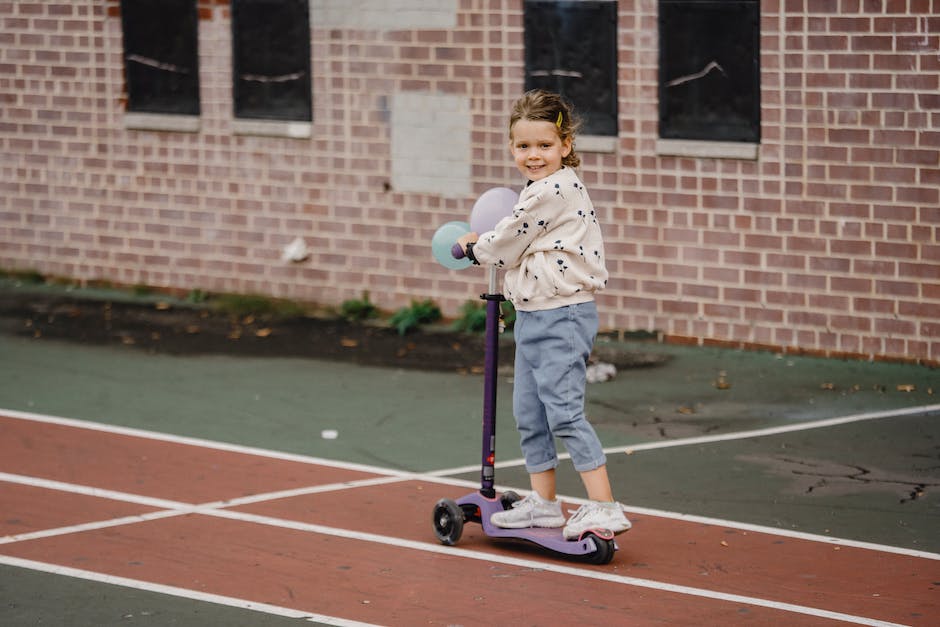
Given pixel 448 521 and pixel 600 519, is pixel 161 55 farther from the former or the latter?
pixel 600 519

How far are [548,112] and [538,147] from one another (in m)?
0.17

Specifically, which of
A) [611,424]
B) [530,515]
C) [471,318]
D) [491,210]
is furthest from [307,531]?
[471,318]

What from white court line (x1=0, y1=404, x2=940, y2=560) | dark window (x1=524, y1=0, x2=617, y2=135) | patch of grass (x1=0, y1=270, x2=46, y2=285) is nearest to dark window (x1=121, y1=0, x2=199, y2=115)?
patch of grass (x1=0, y1=270, x2=46, y2=285)

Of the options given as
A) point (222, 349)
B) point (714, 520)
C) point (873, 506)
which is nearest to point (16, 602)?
point (714, 520)

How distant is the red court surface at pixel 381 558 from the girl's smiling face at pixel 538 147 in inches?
73.6

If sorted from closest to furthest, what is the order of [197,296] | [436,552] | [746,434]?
[436,552] → [746,434] → [197,296]

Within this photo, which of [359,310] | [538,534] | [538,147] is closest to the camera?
[538,147]

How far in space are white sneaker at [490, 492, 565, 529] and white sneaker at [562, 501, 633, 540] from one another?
29cm

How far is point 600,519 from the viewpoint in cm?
769

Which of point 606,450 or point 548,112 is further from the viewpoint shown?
point 606,450

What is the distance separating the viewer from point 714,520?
28.2 feet

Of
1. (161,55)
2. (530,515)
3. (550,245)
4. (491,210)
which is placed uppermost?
(161,55)

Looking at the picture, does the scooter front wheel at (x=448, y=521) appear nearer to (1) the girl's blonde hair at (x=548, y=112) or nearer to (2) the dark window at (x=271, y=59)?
(1) the girl's blonde hair at (x=548, y=112)

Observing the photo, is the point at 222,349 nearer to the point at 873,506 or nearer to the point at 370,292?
the point at 370,292
